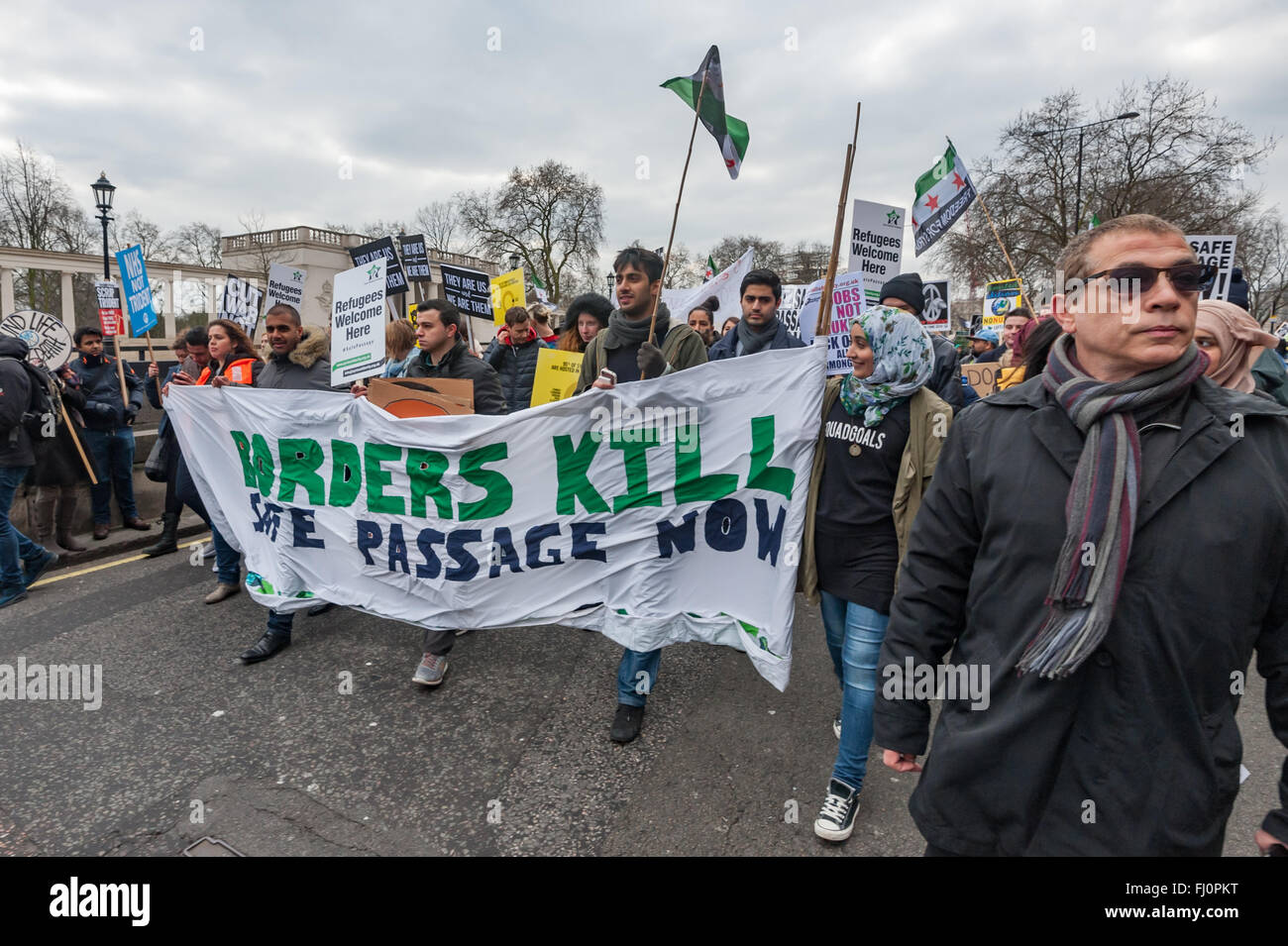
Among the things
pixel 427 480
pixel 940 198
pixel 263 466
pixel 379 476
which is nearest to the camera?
pixel 427 480

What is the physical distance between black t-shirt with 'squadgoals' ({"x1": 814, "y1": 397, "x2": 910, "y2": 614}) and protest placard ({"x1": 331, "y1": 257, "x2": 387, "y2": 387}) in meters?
3.02

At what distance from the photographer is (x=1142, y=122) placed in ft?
76.0

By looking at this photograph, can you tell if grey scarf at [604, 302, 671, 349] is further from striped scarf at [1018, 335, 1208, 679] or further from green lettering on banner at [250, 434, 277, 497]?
striped scarf at [1018, 335, 1208, 679]

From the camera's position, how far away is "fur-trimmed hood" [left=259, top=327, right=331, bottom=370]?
4652 millimetres

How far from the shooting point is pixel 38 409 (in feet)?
18.3

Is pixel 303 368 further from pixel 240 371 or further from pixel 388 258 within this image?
pixel 388 258

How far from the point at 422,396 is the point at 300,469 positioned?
945 mm

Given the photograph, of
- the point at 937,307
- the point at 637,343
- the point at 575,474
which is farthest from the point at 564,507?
the point at 937,307

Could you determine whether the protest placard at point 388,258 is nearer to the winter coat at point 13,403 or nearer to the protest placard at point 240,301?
the protest placard at point 240,301

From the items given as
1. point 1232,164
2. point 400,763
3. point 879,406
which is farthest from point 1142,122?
point 400,763

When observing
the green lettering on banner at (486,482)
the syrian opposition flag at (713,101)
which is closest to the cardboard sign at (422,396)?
the green lettering on banner at (486,482)
